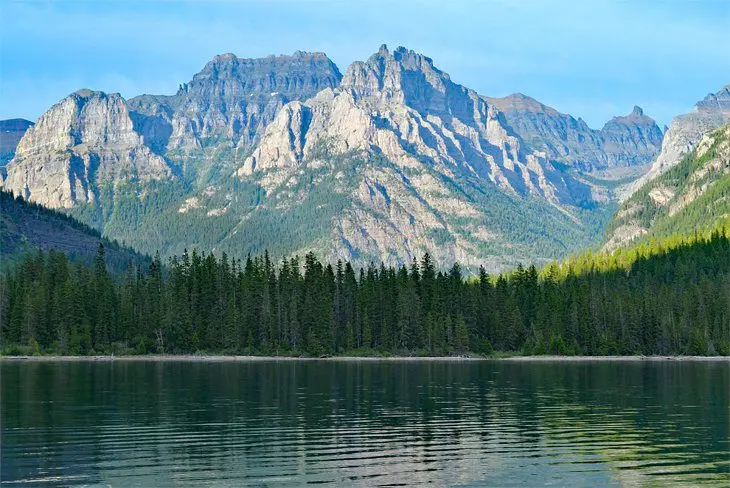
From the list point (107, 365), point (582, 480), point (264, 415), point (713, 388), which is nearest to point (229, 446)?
point (264, 415)

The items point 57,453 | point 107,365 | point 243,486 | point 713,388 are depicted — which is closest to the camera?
point 243,486

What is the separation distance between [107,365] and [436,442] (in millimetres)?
122479

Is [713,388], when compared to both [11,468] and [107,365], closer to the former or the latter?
[11,468]

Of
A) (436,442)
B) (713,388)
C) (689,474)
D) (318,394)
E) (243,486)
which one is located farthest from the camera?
(713,388)

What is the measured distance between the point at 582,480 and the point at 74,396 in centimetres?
6840

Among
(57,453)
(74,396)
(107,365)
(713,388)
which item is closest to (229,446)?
(57,453)

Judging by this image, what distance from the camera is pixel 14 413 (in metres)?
90.6

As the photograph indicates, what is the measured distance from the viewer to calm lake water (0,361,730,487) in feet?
197

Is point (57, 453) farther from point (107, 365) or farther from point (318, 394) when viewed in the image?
point (107, 365)

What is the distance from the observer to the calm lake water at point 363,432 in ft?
197

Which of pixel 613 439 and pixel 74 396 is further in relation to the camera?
pixel 74 396

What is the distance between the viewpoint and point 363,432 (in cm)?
7931

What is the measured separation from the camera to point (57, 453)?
223ft

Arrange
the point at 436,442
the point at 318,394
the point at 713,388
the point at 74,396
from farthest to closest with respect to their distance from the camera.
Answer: the point at 713,388
the point at 318,394
the point at 74,396
the point at 436,442
